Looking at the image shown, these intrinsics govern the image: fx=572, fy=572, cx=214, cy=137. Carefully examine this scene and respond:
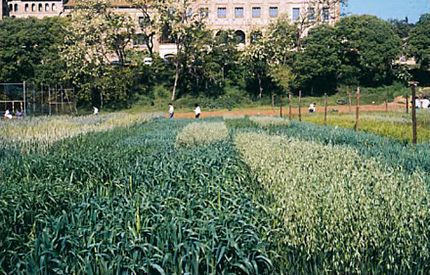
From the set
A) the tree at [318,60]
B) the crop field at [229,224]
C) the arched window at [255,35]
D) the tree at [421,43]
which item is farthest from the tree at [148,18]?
the crop field at [229,224]

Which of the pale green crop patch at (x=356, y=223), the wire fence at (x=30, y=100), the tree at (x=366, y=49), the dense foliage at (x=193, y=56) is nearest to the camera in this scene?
the pale green crop patch at (x=356, y=223)

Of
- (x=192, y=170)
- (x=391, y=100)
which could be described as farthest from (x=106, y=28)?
(x=192, y=170)

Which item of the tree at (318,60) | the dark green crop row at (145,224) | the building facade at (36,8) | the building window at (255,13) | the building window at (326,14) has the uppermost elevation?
the building facade at (36,8)

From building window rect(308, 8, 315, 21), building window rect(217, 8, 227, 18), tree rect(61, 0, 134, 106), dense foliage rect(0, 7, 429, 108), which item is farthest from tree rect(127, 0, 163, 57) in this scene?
building window rect(217, 8, 227, 18)

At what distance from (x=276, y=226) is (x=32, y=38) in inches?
1804

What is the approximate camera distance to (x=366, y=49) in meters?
46.7

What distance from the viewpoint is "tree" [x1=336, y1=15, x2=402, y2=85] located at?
46.6 metres

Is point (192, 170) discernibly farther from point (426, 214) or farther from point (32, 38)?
point (32, 38)

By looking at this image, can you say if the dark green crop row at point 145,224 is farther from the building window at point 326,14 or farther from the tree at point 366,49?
the building window at point 326,14

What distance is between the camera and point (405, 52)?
49375 millimetres

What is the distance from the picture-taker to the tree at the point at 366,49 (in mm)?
46562

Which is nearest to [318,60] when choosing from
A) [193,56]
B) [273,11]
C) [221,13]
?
[193,56]

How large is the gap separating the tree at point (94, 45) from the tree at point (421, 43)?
23663 mm

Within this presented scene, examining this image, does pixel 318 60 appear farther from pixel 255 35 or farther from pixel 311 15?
pixel 311 15
